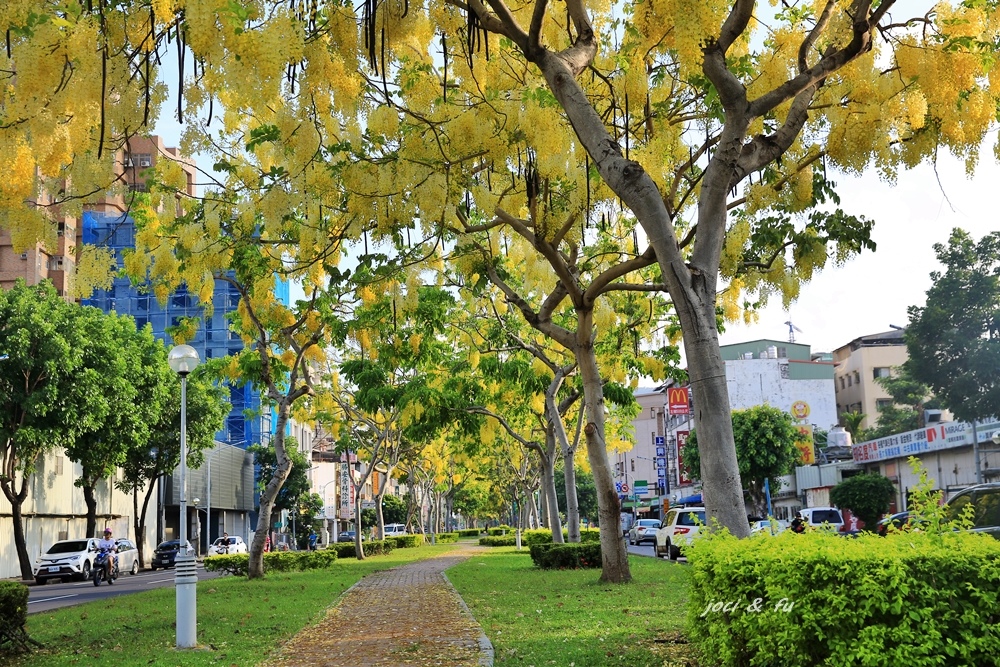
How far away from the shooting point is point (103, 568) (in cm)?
2875

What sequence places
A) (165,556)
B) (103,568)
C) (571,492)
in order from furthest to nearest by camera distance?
(165,556), (103,568), (571,492)

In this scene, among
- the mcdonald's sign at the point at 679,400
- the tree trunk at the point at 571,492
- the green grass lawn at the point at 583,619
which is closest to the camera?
the green grass lawn at the point at 583,619

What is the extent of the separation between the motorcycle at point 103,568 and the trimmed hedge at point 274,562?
298 cm

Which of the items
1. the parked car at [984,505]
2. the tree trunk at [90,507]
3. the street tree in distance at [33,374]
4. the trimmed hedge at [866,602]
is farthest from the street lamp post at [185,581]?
the tree trunk at [90,507]

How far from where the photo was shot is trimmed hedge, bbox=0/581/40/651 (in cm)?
1012

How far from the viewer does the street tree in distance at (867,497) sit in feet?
124

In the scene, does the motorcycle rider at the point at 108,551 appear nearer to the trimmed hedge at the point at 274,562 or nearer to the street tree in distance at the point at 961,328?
the trimmed hedge at the point at 274,562

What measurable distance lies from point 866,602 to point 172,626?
10346mm

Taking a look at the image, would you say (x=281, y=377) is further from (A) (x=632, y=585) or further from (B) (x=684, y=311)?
(B) (x=684, y=311)

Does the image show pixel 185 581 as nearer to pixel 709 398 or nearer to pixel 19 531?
pixel 709 398

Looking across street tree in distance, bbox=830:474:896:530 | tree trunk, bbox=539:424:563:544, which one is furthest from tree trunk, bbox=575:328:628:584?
street tree in distance, bbox=830:474:896:530

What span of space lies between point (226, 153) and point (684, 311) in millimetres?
8670

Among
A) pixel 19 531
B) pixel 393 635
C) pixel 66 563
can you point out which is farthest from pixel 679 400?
pixel 393 635

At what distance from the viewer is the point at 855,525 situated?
3594cm
